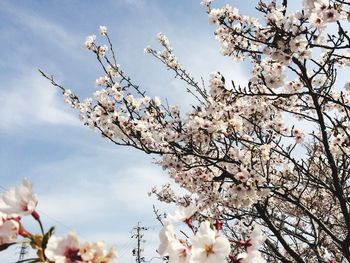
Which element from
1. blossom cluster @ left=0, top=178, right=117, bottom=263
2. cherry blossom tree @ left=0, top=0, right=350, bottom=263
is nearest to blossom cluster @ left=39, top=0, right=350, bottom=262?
cherry blossom tree @ left=0, top=0, right=350, bottom=263

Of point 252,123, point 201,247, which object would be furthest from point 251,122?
point 201,247

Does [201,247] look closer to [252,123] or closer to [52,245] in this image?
[52,245]

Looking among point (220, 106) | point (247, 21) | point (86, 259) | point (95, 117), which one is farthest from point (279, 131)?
point (86, 259)

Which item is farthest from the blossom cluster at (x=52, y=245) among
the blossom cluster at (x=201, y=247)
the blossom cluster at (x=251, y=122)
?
the blossom cluster at (x=251, y=122)

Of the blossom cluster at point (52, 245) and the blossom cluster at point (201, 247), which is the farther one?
the blossom cluster at point (201, 247)

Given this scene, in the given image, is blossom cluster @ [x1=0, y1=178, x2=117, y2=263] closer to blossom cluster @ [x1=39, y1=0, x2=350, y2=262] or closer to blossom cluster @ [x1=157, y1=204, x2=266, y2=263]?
blossom cluster @ [x1=157, y1=204, x2=266, y2=263]

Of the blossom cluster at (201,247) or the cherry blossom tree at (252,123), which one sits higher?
the cherry blossom tree at (252,123)

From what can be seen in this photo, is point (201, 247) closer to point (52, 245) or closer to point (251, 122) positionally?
point (52, 245)

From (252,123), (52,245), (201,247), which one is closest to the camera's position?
(52,245)

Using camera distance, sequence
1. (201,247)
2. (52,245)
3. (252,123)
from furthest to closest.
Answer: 1. (252,123)
2. (201,247)
3. (52,245)

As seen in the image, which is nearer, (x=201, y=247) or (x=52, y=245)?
(x=52, y=245)

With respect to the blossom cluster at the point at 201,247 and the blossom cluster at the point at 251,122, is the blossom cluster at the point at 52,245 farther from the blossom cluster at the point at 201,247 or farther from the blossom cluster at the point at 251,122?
the blossom cluster at the point at 251,122

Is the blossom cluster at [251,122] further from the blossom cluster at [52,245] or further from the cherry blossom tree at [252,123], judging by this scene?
the blossom cluster at [52,245]

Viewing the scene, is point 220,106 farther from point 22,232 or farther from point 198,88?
point 22,232
